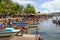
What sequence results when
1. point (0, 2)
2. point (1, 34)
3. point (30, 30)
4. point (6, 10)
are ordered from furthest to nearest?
point (6, 10)
point (0, 2)
point (30, 30)
point (1, 34)

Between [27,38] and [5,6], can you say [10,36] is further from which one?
[5,6]

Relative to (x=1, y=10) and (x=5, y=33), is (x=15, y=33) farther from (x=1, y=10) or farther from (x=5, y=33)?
(x=1, y=10)

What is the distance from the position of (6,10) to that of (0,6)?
6.20 metres

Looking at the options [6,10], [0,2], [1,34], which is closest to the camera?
[1,34]

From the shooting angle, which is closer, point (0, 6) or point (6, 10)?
point (0, 6)

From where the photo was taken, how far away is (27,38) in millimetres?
28656

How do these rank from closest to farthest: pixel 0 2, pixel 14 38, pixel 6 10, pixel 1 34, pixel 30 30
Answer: pixel 14 38
pixel 1 34
pixel 30 30
pixel 0 2
pixel 6 10

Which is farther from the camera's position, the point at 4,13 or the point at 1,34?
the point at 4,13

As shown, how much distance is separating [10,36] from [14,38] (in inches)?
74.2

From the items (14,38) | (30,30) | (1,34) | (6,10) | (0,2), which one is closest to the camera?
(14,38)

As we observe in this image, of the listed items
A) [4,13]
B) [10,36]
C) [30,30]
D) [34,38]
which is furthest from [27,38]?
[4,13]

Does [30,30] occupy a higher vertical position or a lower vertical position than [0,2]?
lower

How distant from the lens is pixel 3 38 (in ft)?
98.4

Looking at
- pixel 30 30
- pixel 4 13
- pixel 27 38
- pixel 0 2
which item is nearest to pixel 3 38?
pixel 27 38
